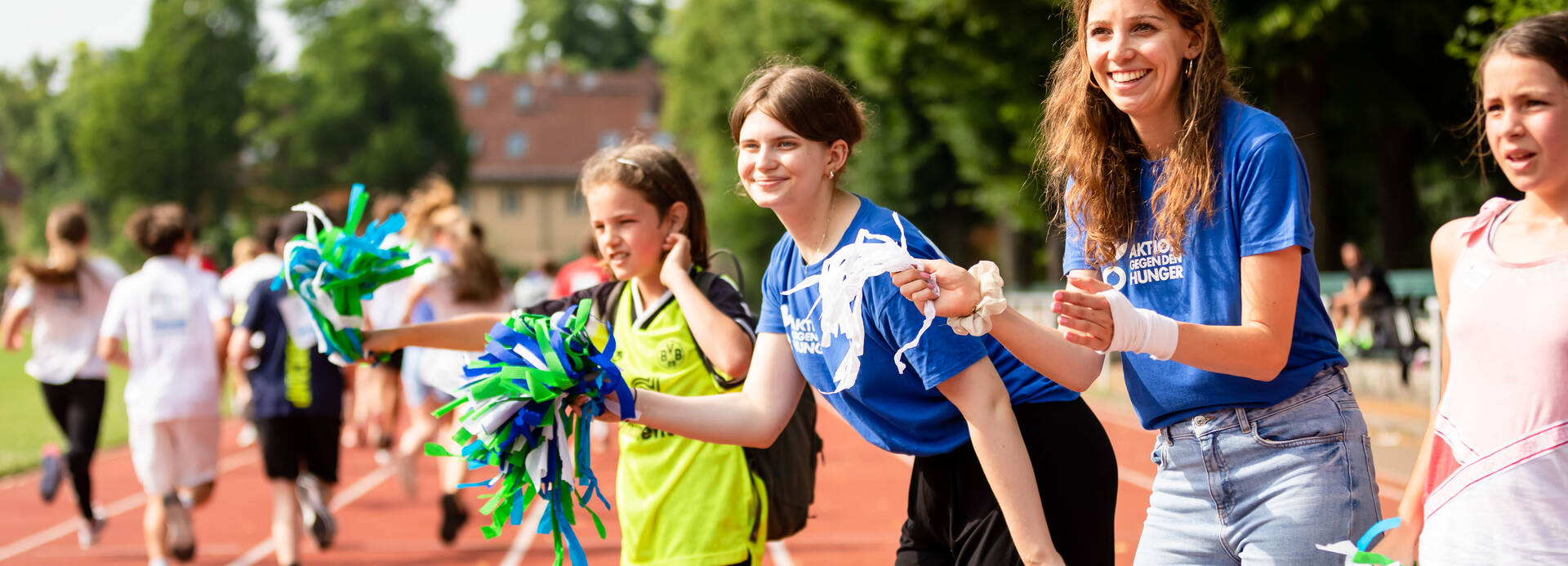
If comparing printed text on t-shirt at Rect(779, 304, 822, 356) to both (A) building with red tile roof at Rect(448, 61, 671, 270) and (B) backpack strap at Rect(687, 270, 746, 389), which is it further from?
(A) building with red tile roof at Rect(448, 61, 671, 270)

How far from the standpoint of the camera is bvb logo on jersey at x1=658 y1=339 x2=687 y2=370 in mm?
3529

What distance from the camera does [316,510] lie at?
7465 millimetres

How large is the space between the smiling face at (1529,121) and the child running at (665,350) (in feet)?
5.85

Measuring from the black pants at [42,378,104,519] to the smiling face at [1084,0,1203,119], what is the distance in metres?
7.32

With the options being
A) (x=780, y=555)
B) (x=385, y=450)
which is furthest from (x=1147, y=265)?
(x=385, y=450)

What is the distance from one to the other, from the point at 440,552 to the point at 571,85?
6416 centimetres

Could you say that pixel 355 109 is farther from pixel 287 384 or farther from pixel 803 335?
pixel 803 335

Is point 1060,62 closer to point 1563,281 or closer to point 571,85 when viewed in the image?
point 1563,281

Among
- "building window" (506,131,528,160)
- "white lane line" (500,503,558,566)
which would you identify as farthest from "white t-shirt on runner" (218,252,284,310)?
"building window" (506,131,528,160)

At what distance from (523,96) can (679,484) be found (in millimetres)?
69307

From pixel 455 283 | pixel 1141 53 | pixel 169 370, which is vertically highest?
pixel 1141 53

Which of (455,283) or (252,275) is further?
(455,283)

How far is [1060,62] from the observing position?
9.31 feet

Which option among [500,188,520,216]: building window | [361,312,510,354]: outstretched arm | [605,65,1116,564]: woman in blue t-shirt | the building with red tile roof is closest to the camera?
[605,65,1116,564]: woman in blue t-shirt
